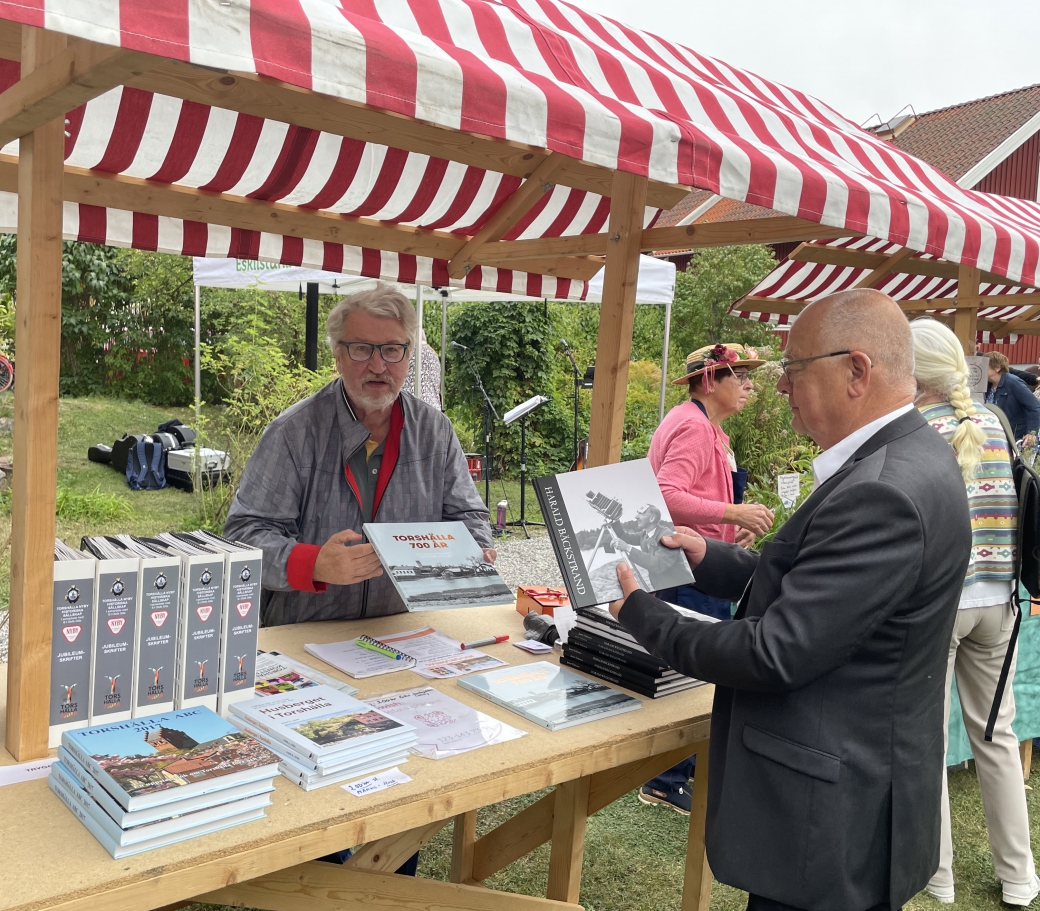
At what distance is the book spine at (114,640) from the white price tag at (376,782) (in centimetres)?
50

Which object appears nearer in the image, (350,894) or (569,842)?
(350,894)

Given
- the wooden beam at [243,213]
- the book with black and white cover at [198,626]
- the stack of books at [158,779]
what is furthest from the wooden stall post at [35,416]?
the wooden beam at [243,213]

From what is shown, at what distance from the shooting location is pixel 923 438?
1.82 metres

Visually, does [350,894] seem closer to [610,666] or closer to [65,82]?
[610,666]

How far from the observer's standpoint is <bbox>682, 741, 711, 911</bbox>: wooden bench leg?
2.52m

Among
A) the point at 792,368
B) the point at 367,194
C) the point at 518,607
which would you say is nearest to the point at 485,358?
the point at 367,194

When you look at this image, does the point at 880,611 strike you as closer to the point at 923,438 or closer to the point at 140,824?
the point at 923,438

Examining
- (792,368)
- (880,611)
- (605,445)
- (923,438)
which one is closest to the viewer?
(880,611)

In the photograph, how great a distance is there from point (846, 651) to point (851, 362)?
59cm

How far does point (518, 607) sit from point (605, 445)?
0.64 m

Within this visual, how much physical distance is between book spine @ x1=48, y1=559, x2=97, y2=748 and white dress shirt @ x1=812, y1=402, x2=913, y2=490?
58.2 inches

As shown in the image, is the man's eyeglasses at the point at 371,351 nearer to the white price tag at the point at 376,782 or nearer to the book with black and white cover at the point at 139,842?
the white price tag at the point at 376,782

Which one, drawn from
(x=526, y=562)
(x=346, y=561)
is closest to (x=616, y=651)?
(x=346, y=561)

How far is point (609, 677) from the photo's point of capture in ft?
8.10
